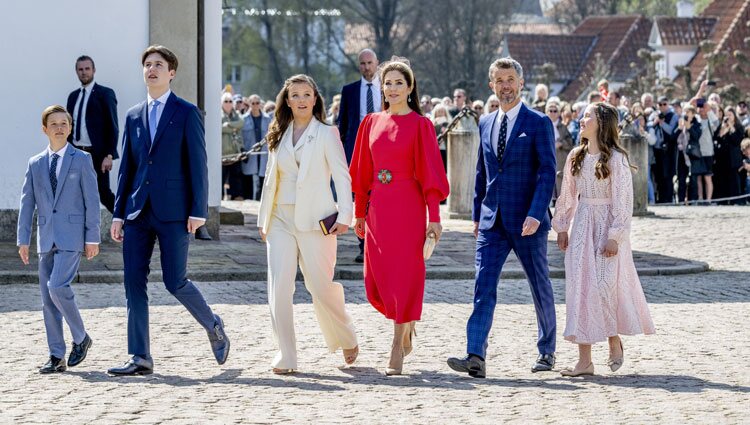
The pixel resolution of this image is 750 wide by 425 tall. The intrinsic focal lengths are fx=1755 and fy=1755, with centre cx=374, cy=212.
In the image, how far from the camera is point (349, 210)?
9.97 metres

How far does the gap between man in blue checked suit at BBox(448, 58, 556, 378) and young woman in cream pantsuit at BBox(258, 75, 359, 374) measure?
794mm

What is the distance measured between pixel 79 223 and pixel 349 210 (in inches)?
61.3

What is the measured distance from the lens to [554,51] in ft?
260

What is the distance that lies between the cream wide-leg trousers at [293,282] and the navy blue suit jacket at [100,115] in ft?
22.6

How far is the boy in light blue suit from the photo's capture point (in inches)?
395

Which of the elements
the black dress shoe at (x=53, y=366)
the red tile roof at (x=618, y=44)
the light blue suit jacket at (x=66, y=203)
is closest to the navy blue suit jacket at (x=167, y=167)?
the light blue suit jacket at (x=66, y=203)

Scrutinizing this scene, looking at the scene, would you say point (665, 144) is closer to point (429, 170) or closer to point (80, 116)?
point (80, 116)

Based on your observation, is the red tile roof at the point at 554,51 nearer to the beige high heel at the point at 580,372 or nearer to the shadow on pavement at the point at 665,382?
the beige high heel at the point at 580,372

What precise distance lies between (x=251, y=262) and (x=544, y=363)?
6.60 metres

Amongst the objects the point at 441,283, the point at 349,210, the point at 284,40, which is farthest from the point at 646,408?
the point at 284,40

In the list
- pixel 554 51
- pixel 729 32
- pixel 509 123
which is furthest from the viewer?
pixel 554 51

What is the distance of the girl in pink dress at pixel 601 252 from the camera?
9.83 m

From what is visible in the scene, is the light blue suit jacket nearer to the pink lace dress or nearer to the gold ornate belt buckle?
the gold ornate belt buckle

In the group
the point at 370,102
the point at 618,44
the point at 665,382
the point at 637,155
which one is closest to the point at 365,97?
the point at 370,102
